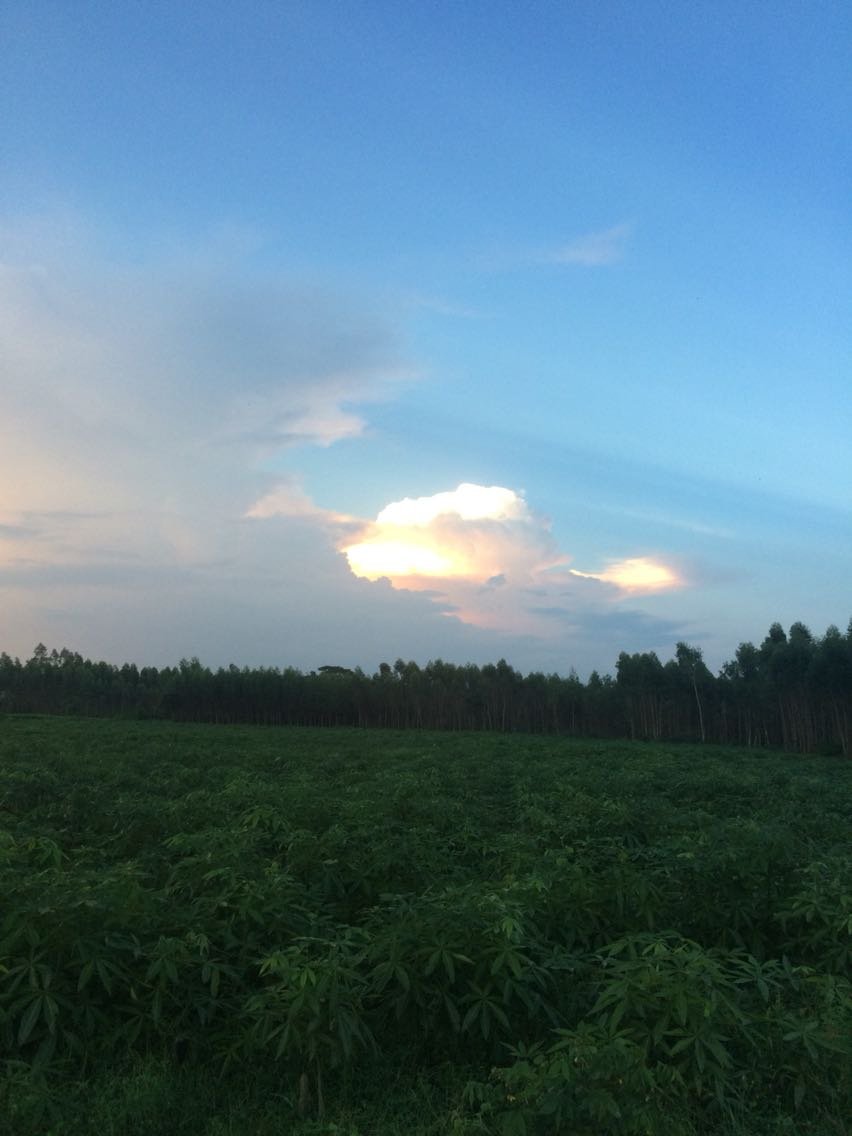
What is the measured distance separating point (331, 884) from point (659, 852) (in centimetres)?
267

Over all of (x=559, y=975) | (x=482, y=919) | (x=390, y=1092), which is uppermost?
(x=482, y=919)

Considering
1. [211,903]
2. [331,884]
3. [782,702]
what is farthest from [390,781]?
[782,702]

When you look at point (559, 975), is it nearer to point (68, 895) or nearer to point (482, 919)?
point (482, 919)

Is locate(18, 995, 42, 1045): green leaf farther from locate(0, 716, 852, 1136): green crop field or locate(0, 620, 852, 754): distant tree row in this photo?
locate(0, 620, 852, 754): distant tree row

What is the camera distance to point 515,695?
3066 inches

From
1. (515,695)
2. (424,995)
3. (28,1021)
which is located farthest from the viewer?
(515,695)

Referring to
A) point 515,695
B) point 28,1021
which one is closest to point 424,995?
point 28,1021

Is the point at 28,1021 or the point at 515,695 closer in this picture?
the point at 28,1021

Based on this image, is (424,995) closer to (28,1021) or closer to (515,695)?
(28,1021)

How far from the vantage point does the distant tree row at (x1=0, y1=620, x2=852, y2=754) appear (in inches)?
2110

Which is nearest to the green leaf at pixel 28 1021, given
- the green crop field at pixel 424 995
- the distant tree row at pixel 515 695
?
the green crop field at pixel 424 995

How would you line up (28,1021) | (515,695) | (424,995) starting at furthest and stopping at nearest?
(515,695) < (424,995) < (28,1021)

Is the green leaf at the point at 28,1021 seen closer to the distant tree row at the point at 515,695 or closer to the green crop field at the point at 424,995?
the green crop field at the point at 424,995

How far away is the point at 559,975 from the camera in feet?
15.4
